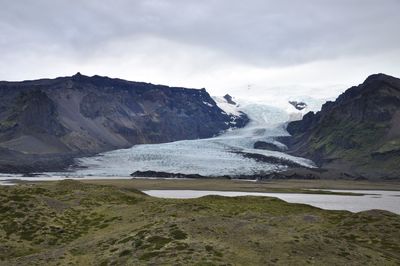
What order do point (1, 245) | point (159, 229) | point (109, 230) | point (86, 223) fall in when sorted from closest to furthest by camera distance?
1. point (159, 229)
2. point (1, 245)
3. point (109, 230)
4. point (86, 223)

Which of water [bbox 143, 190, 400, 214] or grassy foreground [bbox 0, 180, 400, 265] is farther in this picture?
water [bbox 143, 190, 400, 214]

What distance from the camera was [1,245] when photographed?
4712 centimetres

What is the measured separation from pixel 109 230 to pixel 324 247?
21942mm

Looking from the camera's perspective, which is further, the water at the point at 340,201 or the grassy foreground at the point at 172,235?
the water at the point at 340,201

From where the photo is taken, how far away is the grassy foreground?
1503 inches

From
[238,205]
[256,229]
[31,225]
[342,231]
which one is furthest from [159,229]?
[238,205]

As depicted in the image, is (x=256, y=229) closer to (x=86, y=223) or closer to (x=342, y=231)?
(x=342, y=231)

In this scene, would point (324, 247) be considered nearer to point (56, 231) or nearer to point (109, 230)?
point (109, 230)

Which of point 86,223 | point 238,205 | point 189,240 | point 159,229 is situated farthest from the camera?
point 238,205

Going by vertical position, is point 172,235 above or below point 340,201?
above

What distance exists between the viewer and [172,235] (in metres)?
41.8

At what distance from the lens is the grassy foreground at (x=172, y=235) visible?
38188mm

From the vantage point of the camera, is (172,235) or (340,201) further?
(340,201)

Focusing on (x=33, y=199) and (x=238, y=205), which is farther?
(x=238, y=205)
